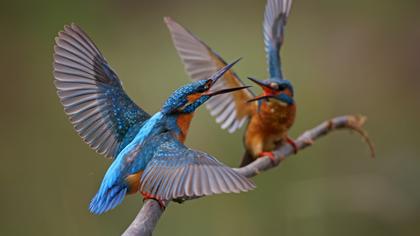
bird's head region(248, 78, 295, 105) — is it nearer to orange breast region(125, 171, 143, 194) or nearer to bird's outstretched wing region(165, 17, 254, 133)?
bird's outstretched wing region(165, 17, 254, 133)

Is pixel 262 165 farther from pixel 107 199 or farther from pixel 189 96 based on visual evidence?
pixel 107 199

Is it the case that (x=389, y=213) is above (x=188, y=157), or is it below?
below

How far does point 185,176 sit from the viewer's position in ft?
6.43

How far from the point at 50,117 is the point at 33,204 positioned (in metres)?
0.72

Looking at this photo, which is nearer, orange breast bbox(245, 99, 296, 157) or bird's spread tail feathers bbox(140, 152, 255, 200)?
bird's spread tail feathers bbox(140, 152, 255, 200)

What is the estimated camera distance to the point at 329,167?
3893 millimetres

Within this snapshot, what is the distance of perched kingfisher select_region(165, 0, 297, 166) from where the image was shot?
2.90 m

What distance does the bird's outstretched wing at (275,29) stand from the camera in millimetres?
2949

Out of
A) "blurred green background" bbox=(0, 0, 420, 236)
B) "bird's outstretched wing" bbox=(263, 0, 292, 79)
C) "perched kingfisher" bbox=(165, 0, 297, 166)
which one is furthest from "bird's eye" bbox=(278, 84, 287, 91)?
"blurred green background" bbox=(0, 0, 420, 236)

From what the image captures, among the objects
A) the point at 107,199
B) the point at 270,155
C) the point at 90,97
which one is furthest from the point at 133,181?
the point at 270,155

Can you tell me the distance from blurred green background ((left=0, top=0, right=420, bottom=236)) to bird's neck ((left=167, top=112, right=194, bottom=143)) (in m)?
1.23

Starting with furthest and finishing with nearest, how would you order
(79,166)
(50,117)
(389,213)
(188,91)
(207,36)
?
(207,36) → (50,117) → (79,166) → (389,213) → (188,91)

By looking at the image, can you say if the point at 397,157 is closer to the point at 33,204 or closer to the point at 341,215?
the point at 341,215

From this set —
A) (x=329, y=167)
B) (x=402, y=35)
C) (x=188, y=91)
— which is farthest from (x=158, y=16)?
(x=188, y=91)
